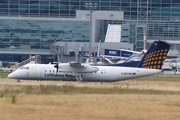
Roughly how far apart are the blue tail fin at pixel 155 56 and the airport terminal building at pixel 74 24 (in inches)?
2442

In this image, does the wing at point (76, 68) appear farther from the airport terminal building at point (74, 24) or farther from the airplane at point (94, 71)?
the airport terminal building at point (74, 24)

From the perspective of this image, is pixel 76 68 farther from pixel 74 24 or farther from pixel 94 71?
pixel 74 24

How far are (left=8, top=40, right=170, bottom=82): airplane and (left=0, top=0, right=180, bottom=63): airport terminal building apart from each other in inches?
2407

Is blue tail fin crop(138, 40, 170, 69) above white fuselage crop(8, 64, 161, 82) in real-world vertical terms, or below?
above

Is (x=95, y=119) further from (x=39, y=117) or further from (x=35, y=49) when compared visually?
(x=35, y=49)

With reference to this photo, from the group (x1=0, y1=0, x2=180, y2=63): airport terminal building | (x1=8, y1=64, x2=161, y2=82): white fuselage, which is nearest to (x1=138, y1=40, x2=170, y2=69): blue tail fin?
(x1=8, y1=64, x2=161, y2=82): white fuselage

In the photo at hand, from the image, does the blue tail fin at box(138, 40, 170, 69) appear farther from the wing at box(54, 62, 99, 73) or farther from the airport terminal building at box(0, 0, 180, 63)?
the airport terminal building at box(0, 0, 180, 63)

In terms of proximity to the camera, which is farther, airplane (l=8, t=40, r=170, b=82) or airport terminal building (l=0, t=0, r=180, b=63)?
airport terminal building (l=0, t=0, r=180, b=63)

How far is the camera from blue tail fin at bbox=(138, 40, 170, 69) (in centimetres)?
7306

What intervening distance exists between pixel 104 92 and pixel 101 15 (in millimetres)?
99490

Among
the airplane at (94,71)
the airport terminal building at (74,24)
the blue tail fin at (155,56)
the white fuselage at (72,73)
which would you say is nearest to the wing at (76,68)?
the airplane at (94,71)

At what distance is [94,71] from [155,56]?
640 centimetres

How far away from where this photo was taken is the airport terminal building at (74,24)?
5620 inches

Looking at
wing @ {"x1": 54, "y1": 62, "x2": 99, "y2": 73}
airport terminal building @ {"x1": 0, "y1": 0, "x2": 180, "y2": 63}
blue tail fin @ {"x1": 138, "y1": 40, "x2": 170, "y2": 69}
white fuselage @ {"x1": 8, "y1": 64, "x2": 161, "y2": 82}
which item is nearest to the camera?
white fuselage @ {"x1": 8, "y1": 64, "x2": 161, "y2": 82}
